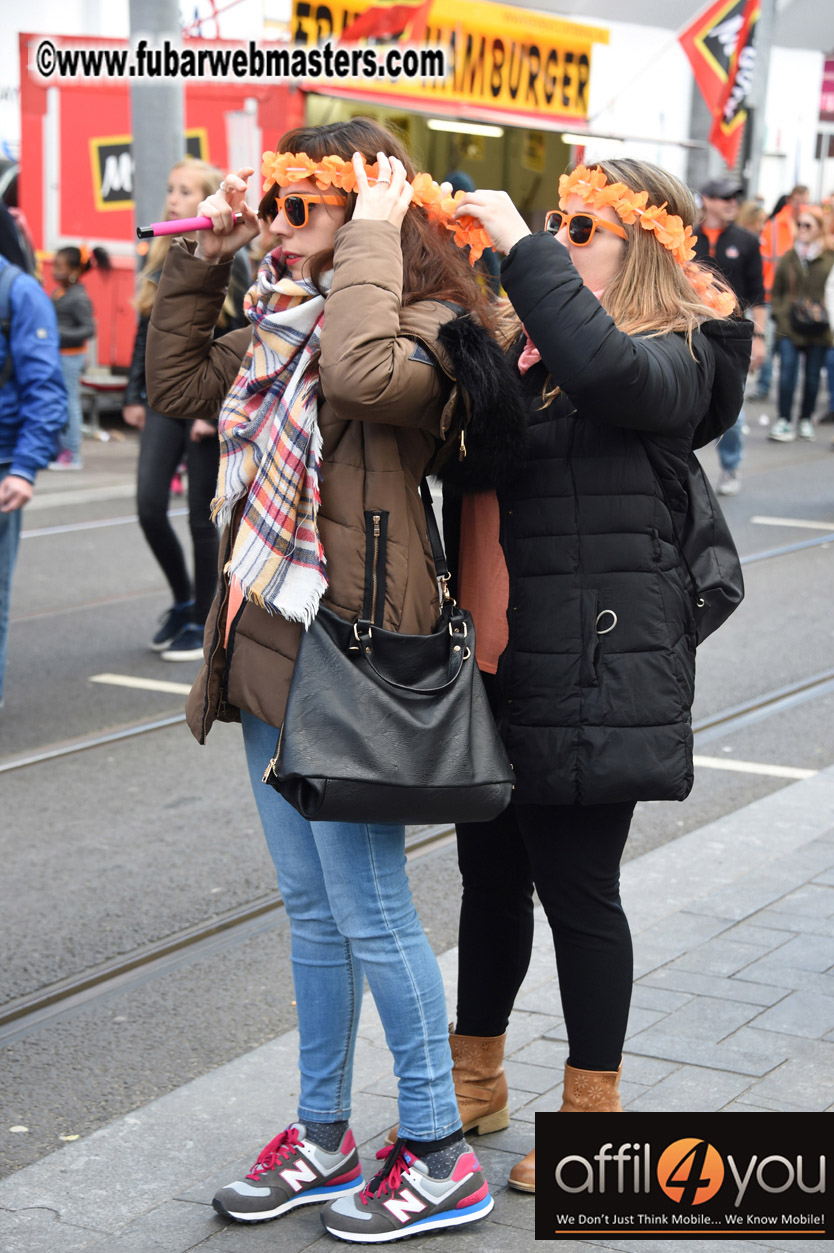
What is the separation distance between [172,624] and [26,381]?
1820 mm

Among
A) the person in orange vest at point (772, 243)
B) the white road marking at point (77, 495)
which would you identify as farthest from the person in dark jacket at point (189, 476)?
the person in orange vest at point (772, 243)

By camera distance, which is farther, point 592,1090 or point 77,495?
point 77,495

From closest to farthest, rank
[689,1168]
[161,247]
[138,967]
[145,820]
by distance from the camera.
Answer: [689,1168]
[138,967]
[145,820]
[161,247]

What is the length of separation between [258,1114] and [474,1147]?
47 centimetres

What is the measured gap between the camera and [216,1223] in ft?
9.29

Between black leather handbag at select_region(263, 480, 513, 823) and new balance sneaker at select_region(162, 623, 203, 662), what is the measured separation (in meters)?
4.70

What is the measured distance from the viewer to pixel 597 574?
9.10 ft

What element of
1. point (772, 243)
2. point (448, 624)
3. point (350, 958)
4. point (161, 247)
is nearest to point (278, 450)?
point (448, 624)

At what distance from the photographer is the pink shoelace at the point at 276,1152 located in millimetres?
2898

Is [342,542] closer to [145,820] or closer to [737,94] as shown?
[145,820]

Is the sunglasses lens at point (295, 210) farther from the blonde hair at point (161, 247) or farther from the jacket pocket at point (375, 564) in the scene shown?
the blonde hair at point (161, 247)

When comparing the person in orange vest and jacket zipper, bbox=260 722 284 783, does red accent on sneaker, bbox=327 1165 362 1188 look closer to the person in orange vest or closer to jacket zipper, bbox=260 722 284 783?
jacket zipper, bbox=260 722 284 783

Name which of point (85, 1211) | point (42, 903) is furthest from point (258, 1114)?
point (42, 903)

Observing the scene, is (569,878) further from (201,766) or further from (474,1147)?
(201,766)
